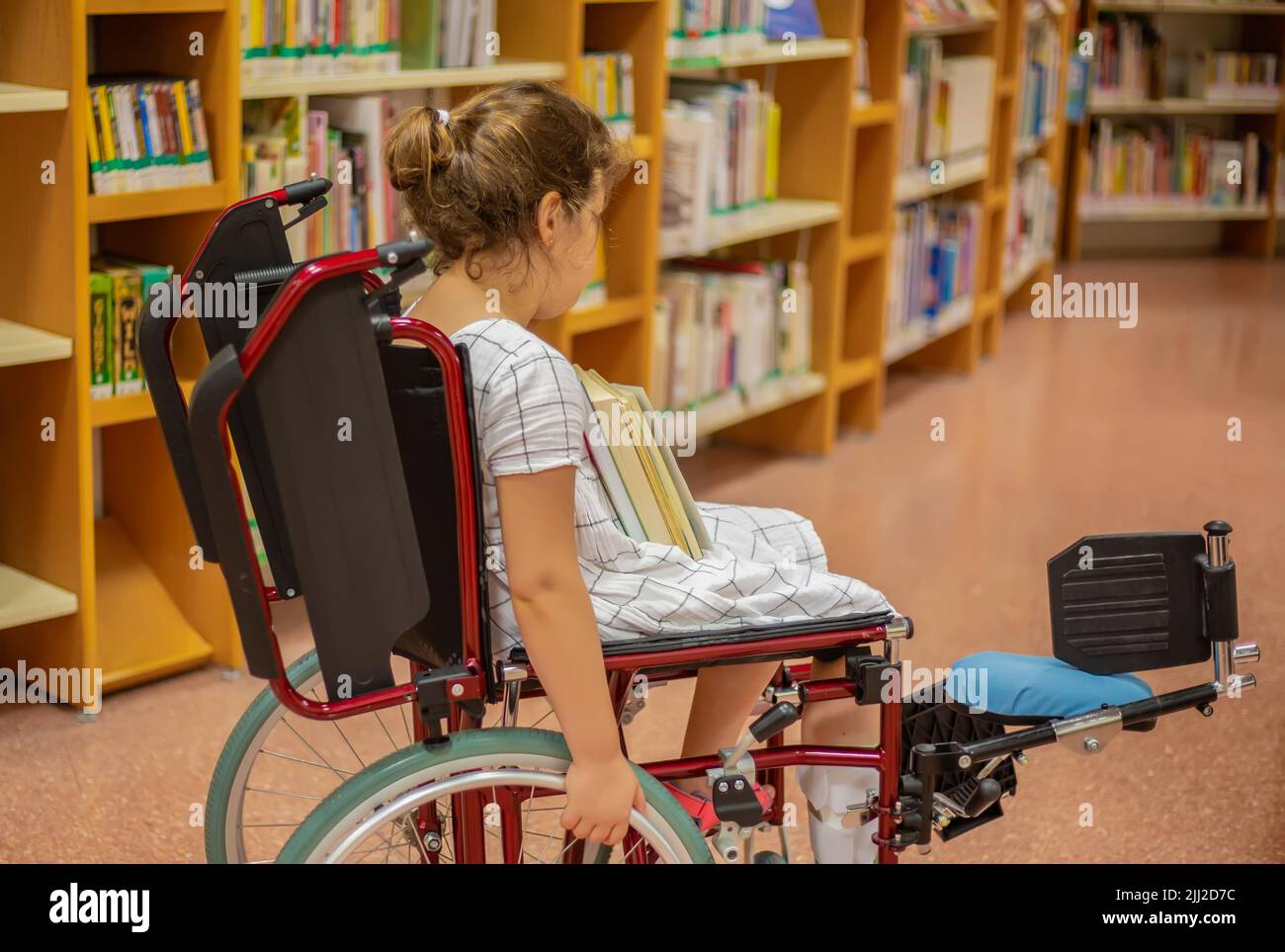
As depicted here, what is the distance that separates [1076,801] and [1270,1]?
6.47 meters

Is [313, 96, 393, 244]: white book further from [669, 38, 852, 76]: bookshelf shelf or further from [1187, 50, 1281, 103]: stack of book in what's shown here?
[1187, 50, 1281, 103]: stack of book

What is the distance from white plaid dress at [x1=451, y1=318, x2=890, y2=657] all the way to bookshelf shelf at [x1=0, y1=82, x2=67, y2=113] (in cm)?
114

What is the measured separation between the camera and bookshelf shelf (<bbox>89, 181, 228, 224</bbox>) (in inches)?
94.5

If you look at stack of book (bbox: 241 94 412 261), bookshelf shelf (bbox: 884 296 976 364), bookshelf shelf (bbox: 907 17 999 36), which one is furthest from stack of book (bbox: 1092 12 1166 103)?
stack of book (bbox: 241 94 412 261)

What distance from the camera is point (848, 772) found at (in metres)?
1.68

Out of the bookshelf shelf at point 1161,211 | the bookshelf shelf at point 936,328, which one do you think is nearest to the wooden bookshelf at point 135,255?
the bookshelf shelf at point 936,328

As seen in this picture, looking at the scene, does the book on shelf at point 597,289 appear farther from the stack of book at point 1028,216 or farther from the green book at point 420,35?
the stack of book at point 1028,216

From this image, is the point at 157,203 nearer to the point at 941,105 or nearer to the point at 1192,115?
the point at 941,105

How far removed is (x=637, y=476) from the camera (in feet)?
5.44

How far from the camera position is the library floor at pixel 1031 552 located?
227 centimetres

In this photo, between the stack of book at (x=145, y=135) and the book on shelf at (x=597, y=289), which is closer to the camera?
the stack of book at (x=145, y=135)

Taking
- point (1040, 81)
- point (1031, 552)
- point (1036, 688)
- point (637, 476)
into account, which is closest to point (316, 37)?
point (637, 476)

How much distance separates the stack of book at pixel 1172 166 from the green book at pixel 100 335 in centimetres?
611
